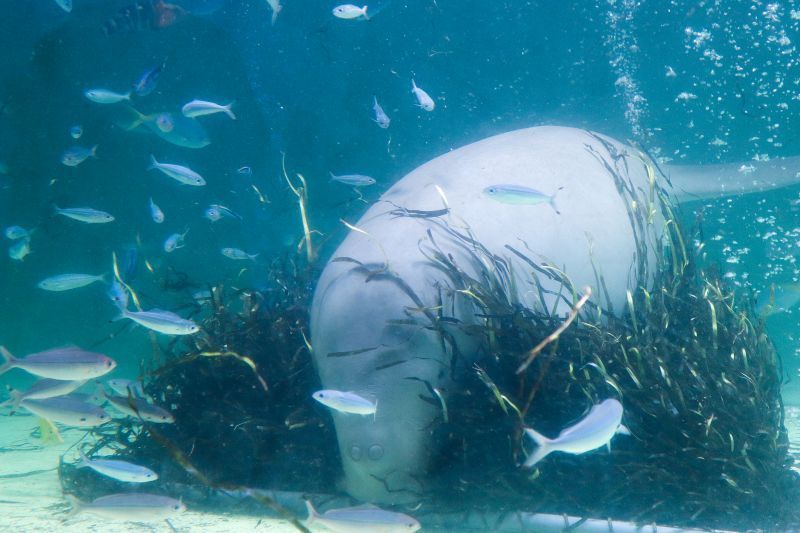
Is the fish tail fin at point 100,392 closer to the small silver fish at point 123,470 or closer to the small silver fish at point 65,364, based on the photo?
the small silver fish at point 65,364

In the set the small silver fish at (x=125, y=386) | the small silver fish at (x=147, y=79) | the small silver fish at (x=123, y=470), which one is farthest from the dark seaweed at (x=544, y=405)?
the small silver fish at (x=147, y=79)

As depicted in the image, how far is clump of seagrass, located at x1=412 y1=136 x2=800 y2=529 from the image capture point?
3.30 metres

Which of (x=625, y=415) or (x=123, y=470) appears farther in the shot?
(x=625, y=415)

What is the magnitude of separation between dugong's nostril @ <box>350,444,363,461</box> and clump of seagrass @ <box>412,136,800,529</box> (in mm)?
573

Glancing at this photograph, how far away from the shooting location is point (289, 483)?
13.0 ft

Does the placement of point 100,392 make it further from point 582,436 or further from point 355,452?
point 582,436

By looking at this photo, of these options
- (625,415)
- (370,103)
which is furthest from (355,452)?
(370,103)

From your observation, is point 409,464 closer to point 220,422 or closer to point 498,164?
point 220,422

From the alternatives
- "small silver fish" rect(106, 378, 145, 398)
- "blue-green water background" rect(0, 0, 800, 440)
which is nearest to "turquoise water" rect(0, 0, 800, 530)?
"blue-green water background" rect(0, 0, 800, 440)

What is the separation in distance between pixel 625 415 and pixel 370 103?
10276 mm

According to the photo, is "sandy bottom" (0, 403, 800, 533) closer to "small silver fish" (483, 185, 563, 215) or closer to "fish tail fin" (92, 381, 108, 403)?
"fish tail fin" (92, 381, 108, 403)

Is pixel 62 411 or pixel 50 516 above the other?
pixel 62 411

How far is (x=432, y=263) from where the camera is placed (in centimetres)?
384

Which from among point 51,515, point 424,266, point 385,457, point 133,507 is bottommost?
point 51,515
